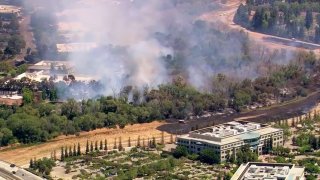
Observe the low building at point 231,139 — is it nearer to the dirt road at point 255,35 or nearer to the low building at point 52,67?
the low building at point 52,67

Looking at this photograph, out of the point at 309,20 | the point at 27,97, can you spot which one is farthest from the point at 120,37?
the point at 309,20

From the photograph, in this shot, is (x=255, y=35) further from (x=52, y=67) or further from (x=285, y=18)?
(x=52, y=67)

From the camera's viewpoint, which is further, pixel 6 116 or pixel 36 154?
pixel 6 116

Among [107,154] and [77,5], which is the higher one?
[77,5]

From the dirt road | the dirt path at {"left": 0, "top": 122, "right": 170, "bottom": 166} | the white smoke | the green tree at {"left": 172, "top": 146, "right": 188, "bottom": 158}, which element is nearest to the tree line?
the dirt road

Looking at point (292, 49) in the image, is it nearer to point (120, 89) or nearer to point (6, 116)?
point (120, 89)

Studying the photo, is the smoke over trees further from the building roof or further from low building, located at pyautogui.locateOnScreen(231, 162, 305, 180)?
low building, located at pyautogui.locateOnScreen(231, 162, 305, 180)

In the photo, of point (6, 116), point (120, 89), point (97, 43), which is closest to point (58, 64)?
point (97, 43)

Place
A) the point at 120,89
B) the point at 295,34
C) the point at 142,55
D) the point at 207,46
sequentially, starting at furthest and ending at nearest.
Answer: the point at 295,34, the point at 207,46, the point at 142,55, the point at 120,89
